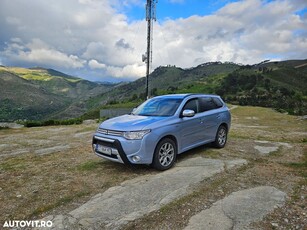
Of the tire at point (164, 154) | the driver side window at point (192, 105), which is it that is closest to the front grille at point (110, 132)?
the tire at point (164, 154)

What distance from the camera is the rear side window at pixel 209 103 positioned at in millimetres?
8178

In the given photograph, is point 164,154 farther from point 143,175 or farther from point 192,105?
point 192,105

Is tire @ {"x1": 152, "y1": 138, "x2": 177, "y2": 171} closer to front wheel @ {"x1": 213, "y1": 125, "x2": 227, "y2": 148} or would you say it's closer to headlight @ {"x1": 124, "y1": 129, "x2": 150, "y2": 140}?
headlight @ {"x1": 124, "y1": 129, "x2": 150, "y2": 140}

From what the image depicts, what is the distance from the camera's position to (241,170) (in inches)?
253

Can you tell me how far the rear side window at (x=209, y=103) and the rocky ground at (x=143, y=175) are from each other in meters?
1.45

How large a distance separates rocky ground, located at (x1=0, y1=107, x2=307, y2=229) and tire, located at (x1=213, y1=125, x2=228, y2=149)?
0.83 feet

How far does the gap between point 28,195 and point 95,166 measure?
83.5 inches

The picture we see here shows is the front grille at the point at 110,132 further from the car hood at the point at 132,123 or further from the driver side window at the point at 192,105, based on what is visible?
the driver side window at the point at 192,105

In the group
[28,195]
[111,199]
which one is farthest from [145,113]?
[28,195]

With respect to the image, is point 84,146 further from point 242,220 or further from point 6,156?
point 242,220

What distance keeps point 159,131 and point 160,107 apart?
1413 mm

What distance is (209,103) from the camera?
856 cm

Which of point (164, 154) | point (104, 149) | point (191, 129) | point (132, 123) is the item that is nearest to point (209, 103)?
point (191, 129)

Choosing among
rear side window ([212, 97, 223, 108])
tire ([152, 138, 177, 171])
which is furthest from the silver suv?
rear side window ([212, 97, 223, 108])
